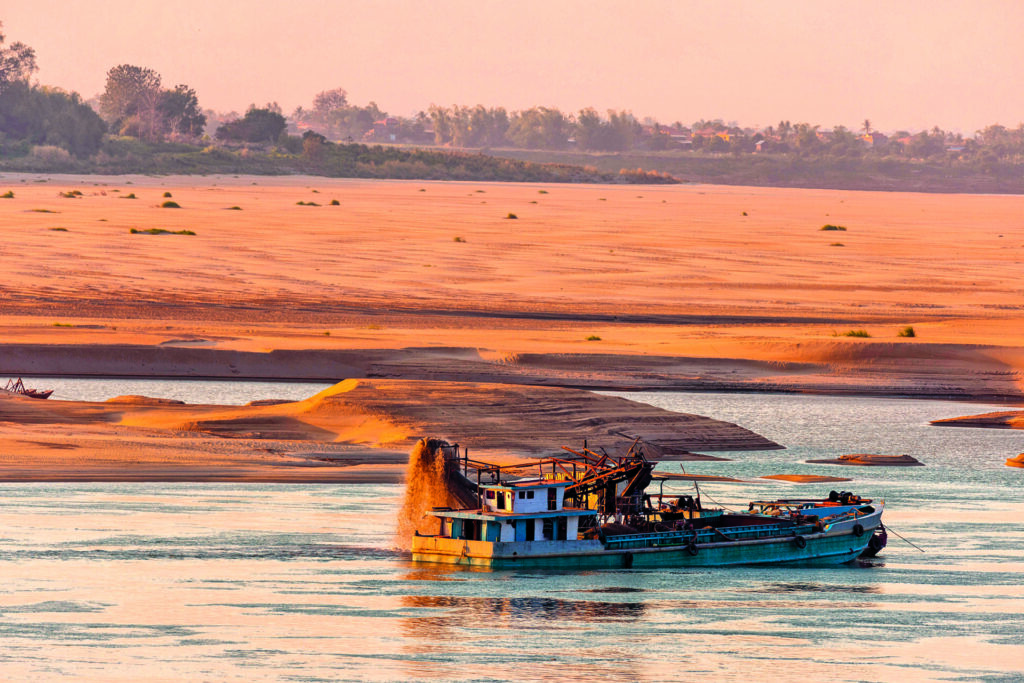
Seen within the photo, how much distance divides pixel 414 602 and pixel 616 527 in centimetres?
704

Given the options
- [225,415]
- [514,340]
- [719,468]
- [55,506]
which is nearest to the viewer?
[55,506]

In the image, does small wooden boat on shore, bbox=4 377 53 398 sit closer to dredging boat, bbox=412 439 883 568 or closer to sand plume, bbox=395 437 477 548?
sand plume, bbox=395 437 477 548

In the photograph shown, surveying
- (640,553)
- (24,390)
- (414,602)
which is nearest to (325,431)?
(24,390)

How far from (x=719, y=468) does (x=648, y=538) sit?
37.0 feet

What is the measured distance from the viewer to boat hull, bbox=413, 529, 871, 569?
116 ft

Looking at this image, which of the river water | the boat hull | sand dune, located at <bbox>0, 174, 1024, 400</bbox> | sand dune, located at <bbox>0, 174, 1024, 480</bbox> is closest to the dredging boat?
the boat hull

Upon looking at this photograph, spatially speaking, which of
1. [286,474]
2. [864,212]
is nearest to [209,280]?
[286,474]

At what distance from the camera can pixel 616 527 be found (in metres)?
37.1

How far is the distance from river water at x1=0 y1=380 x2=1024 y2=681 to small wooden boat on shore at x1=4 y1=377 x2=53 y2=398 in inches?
524

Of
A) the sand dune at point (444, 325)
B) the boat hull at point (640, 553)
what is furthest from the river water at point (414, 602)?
the sand dune at point (444, 325)

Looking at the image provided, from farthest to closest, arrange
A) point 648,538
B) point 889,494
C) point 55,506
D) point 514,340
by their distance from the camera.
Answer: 1. point 514,340
2. point 889,494
3. point 55,506
4. point 648,538

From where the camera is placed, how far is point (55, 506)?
1540 inches

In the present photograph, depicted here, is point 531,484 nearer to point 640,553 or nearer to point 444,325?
point 640,553

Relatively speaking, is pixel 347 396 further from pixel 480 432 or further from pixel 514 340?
pixel 514 340
